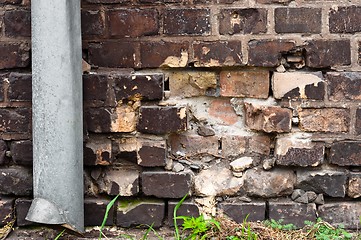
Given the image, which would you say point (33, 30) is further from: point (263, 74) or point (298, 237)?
point (298, 237)

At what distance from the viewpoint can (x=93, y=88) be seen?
2049 millimetres

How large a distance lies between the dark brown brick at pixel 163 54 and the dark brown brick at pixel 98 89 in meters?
0.16

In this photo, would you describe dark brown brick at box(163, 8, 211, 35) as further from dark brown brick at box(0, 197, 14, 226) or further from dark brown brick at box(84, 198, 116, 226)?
dark brown brick at box(0, 197, 14, 226)

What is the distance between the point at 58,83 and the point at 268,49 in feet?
2.67

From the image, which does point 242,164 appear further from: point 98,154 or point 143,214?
point 98,154

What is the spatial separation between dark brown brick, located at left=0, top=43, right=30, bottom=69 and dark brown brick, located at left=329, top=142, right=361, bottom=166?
4.15ft

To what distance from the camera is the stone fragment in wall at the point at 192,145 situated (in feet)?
6.93

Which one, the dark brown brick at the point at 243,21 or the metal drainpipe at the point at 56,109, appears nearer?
the metal drainpipe at the point at 56,109

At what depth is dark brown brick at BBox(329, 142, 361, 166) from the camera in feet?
6.72

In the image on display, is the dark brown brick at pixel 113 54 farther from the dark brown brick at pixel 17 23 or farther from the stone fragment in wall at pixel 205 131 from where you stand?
the stone fragment in wall at pixel 205 131

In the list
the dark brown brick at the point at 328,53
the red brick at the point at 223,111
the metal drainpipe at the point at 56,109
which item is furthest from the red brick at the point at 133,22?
the dark brown brick at the point at 328,53

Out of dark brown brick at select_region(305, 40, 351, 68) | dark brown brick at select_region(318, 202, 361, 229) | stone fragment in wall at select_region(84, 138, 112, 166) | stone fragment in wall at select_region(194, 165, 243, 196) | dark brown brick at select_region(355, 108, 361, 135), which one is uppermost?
dark brown brick at select_region(305, 40, 351, 68)

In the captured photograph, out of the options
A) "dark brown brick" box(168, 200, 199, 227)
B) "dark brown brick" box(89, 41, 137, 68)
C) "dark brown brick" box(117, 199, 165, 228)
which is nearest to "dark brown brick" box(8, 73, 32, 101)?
"dark brown brick" box(89, 41, 137, 68)

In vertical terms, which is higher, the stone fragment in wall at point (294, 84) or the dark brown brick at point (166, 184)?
the stone fragment in wall at point (294, 84)
